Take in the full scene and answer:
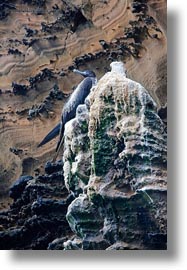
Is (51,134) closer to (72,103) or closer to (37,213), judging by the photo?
(72,103)

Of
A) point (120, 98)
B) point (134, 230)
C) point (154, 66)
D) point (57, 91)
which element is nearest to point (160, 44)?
point (154, 66)

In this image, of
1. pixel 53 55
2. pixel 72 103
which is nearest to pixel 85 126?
pixel 72 103

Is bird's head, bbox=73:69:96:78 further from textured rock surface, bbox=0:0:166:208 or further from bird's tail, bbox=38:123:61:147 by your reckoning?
bird's tail, bbox=38:123:61:147

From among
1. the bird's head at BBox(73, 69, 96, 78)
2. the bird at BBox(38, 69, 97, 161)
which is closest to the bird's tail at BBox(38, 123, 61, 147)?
the bird at BBox(38, 69, 97, 161)

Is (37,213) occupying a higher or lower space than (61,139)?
lower

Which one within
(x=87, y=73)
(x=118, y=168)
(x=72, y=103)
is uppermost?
(x=87, y=73)

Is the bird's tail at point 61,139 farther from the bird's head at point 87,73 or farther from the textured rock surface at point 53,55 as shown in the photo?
the bird's head at point 87,73
